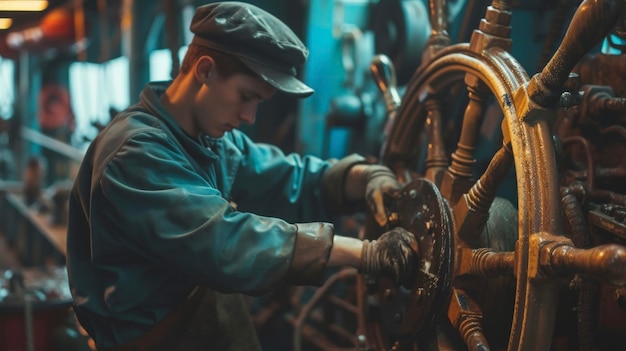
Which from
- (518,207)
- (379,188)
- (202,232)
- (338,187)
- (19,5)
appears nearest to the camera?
(518,207)

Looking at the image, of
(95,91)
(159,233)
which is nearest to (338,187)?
(159,233)

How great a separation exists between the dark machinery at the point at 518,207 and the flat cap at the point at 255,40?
0.33 meters

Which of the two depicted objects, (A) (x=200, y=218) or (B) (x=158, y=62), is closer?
A: (A) (x=200, y=218)

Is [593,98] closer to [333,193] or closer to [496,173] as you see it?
[496,173]

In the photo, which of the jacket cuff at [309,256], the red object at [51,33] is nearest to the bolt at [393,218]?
the jacket cuff at [309,256]

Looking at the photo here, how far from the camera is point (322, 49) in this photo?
3.13m

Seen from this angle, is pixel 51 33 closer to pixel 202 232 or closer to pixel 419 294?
pixel 202 232

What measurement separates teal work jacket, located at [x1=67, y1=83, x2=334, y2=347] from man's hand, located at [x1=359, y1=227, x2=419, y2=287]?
100 millimetres

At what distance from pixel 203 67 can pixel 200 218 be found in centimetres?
40

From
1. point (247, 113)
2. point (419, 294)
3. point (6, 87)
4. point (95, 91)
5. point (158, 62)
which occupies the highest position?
point (247, 113)

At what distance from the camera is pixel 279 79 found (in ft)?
5.47

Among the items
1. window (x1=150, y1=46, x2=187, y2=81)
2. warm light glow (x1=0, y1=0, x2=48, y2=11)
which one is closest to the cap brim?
warm light glow (x1=0, y1=0, x2=48, y2=11)

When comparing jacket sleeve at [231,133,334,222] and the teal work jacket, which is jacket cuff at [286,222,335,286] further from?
jacket sleeve at [231,133,334,222]

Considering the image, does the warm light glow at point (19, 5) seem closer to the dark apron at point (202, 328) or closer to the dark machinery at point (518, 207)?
the dark apron at point (202, 328)
